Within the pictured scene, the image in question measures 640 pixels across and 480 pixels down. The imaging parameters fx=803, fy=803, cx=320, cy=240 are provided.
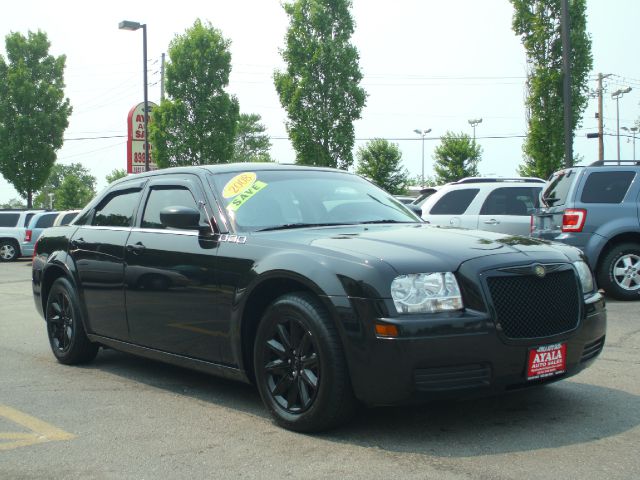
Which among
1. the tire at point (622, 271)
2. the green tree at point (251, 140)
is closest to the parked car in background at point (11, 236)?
the tire at point (622, 271)

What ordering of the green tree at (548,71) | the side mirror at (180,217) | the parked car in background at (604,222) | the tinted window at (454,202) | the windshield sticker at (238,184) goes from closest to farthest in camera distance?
1. the side mirror at (180,217)
2. the windshield sticker at (238,184)
3. the parked car in background at (604,222)
4. the tinted window at (454,202)
5. the green tree at (548,71)

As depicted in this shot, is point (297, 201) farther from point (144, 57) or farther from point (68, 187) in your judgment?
point (68, 187)

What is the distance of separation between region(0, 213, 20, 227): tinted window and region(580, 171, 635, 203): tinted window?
21.4 m

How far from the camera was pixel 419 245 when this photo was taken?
445cm

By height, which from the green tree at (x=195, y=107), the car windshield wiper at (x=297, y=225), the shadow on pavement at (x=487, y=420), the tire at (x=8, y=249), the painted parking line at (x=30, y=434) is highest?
the green tree at (x=195, y=107)

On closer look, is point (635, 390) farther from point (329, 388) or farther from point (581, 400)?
point (329, 388)

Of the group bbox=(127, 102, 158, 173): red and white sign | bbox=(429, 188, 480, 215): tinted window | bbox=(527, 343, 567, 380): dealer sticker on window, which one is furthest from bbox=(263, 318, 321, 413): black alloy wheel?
bbox=(127, 102, 158, 173): red and white sign

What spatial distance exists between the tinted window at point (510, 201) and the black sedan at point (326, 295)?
6.82m


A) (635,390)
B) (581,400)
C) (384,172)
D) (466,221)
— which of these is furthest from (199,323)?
(384,172)

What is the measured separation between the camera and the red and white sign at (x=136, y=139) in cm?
3516

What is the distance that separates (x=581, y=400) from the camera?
510 centimetres

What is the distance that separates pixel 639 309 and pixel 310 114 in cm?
2648

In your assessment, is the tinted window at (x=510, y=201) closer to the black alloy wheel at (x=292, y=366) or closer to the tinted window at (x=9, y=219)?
the black alloy wheel at (x=292, y=366)

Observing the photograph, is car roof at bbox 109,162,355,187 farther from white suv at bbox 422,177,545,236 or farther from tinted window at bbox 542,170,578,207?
white suv at bbox 422,177,545,236
